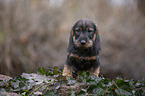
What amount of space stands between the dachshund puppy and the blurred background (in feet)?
18.6

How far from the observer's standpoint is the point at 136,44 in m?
10.2

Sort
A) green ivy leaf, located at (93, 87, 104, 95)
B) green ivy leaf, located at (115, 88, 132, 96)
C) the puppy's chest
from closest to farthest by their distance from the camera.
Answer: green ivy leaf, located at (115, 88, 132, 96)
green ivy leaf, located at (93, 87, 104, 95)
the puppy's chest

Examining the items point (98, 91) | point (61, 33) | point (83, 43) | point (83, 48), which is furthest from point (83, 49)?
point (61, 33)

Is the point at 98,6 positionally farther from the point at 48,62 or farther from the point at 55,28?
the point at 48,62

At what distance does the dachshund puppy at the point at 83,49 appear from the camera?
134 inches

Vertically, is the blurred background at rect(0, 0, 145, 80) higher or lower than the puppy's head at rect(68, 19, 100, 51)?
higher

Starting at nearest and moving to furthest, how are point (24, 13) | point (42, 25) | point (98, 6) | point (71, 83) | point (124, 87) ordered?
point (124, 87), point (71, 83), point (24, 13), point (42, 25), point (98, 6)

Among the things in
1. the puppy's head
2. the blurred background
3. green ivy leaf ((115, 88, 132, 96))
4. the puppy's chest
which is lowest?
green ivy leaf ((115, 88, 132, 96))

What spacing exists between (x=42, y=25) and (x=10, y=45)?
7.35 ft

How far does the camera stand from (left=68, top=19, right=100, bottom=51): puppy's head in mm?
3369

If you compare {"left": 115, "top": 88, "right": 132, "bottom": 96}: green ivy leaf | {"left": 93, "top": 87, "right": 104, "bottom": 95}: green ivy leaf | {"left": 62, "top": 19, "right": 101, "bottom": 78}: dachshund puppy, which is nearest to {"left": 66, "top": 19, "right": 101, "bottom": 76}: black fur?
{"left": 62, "top": 19, "right": 101, "bottom": 78}: dachshund puppy

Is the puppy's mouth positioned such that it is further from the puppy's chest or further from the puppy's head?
the puppy's chest

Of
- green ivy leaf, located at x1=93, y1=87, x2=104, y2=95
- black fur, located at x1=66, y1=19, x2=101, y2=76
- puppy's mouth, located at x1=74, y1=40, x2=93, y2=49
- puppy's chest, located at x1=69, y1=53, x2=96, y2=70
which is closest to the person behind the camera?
green ivy leaf, located at x1=93, y1=87, x2=104, y2=95

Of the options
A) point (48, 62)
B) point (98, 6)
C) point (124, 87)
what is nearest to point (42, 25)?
point (48, 62)
